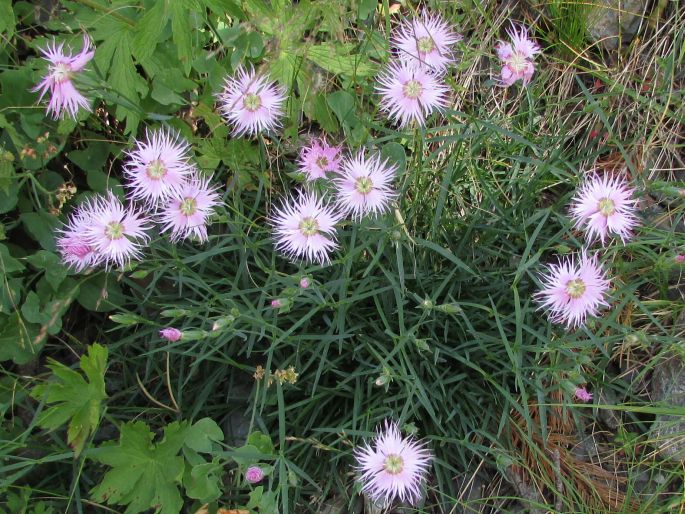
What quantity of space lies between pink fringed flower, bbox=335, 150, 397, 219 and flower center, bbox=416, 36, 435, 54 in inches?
13.2

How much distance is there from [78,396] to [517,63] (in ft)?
4.63

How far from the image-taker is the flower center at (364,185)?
1668mm

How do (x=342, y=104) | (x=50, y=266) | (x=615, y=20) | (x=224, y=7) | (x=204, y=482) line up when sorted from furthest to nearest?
(x=615, y=20) → (x=50, y=266) → (x=342, y=104) → (x=224, y=7) → (x=204, y=482)

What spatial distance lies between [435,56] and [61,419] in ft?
4.36

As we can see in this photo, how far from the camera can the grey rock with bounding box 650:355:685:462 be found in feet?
6.41

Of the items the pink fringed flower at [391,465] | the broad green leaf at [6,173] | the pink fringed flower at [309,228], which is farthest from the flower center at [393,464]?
the broad green leaf at [6,173]

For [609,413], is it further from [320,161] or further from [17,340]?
[17,340]

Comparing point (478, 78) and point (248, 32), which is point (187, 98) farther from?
point (478, 78)

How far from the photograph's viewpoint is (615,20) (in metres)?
2.43

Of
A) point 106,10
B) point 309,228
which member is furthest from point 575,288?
point 106,10

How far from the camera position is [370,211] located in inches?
67.2

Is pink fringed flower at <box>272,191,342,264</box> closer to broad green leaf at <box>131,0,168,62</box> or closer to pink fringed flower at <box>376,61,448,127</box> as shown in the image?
pink fringed flower at <box>376,61,448,127</box>

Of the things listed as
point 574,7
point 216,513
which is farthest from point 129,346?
point 574,7

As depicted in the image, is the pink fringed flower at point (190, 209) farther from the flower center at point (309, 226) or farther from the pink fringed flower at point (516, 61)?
the pink fringed flower at point (516, 61)
